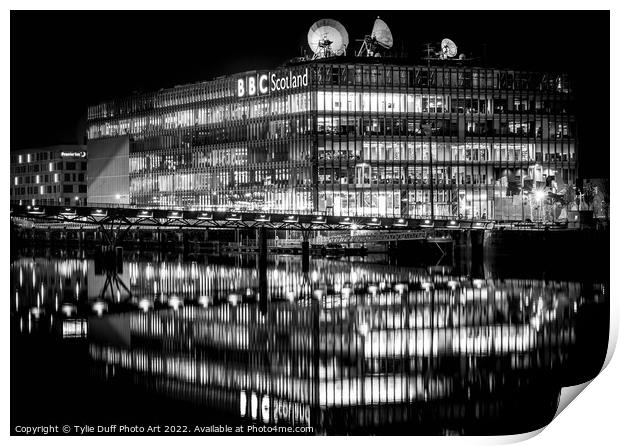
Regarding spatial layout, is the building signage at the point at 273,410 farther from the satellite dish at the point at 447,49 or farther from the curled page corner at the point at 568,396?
the satellite dish at the point at 447,49

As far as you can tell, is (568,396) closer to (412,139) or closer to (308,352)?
(308,352)

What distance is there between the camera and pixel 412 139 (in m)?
162

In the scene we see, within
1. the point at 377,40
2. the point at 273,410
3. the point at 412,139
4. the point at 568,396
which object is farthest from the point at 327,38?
the point at 568,396

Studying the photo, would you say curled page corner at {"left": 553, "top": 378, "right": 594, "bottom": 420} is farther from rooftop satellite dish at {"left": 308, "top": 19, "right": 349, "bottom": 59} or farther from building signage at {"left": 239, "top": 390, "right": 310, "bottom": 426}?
rooftop satellite dish at {"left": 308, "top": 19, "right": 349, "bottom": 59}

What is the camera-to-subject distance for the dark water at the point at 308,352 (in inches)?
1480

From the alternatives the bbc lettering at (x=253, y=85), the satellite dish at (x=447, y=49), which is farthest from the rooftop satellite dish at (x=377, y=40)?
the bbc lettering at (x=253, y=85)

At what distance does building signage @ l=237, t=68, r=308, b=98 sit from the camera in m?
162

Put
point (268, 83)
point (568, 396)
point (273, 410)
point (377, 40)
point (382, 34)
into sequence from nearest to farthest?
point (568, 396) < point (273, 410) < point (377, 40) < point (382, 34) < point (268, 83)

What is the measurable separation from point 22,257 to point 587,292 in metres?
87.0

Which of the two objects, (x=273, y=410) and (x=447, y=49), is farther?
(x=447, y=49)

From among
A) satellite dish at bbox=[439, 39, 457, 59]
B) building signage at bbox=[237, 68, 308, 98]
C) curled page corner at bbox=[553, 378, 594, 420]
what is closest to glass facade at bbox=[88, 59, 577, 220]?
building signage at bbox=[237, 68, 308, 98]

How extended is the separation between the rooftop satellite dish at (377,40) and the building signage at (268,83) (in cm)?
896

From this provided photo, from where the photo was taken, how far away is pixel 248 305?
73375 mm

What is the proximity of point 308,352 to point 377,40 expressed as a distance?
114289 mm
